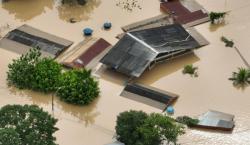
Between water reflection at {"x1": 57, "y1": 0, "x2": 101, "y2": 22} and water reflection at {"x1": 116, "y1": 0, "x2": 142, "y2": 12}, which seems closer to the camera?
water reflection at {"x1": 57, "y1": 0, "x2": 101, "y2": 22}

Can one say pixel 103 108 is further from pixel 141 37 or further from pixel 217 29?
pixel 217 29

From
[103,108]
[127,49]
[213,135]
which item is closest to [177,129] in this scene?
[213,135]

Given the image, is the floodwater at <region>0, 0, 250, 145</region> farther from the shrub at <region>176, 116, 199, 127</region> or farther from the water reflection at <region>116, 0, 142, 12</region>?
the shrub at <region>176, 116, 199, 127</region>

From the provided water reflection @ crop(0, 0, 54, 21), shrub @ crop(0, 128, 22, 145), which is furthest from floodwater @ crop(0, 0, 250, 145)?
shrub @ crop(0, 128, 22, 145)

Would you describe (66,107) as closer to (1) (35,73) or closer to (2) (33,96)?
(2) (33,96)

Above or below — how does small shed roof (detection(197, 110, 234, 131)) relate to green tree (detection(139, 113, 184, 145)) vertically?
above

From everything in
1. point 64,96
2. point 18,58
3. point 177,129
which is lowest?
point 177,129

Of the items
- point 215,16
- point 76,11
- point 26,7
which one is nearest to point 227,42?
point 215,16
